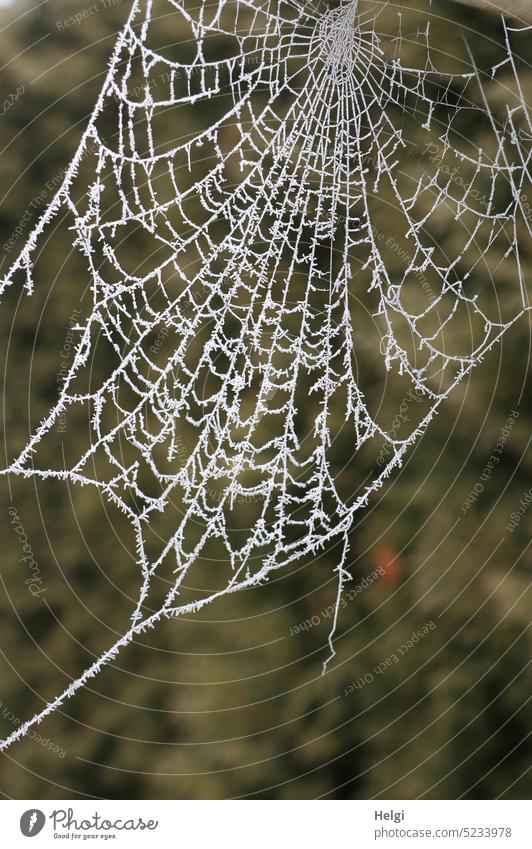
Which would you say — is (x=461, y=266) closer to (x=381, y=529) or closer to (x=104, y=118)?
(x=381, y=529)

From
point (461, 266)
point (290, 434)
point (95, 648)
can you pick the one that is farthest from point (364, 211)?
point (95, 648)
